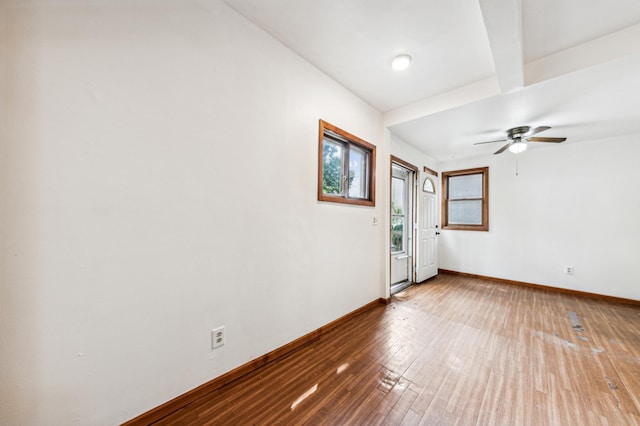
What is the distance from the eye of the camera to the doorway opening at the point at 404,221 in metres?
4.07

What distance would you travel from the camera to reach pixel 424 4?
62.3 inches

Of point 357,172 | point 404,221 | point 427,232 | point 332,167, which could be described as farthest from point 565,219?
point 332,167

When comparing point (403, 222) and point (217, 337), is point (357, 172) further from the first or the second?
point (217, 337)

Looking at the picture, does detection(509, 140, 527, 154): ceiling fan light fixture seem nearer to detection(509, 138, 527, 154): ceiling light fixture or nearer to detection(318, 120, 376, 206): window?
detection(509, 138, 527, 154): ceiling light fixture

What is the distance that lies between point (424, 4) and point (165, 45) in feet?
5.71

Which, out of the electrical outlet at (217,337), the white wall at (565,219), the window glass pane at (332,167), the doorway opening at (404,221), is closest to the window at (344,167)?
the window glass pane at (332,167)

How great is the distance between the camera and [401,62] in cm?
212

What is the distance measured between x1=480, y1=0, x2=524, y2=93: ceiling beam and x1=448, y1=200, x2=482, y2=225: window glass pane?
3.15m

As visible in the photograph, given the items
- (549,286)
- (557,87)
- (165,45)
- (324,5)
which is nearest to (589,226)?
(549,286)

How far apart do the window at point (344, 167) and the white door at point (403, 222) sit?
4.16 ft

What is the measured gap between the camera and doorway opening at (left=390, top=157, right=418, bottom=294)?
4.07m

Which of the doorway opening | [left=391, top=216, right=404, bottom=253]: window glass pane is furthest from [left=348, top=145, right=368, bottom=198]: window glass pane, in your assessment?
[left=391, top=216, right=404, bottom=253]: window glass pane

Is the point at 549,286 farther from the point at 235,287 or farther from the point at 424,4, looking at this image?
the point at 235,287

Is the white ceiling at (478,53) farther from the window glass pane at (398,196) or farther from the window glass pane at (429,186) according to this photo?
the window glass pane at (429,186)
